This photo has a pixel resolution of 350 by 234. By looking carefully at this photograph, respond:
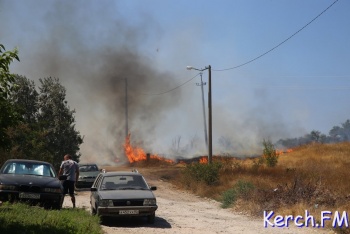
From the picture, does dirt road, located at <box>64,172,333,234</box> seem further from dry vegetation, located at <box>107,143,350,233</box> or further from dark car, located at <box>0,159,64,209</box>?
dark car, located at <box>0,159,64,209</box>

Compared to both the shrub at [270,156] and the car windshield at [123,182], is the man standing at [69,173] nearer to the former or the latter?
the car windshield at [123,182]

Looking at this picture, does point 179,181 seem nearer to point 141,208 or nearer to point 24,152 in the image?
point 24,152

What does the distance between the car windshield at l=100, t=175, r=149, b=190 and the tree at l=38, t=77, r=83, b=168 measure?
1713cm

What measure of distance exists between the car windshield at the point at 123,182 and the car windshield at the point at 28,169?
5.99ft

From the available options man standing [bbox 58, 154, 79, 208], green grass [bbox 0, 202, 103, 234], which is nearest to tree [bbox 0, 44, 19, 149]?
green grass [bbox 0, 202, 103, 234]

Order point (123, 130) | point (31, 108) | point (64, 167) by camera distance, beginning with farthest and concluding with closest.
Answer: point (123, 130)
point (31, 108)
point (64, 167)

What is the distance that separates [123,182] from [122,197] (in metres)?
1.21

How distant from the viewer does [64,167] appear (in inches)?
589

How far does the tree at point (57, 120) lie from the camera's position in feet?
99.4

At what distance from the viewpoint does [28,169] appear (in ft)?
45.6

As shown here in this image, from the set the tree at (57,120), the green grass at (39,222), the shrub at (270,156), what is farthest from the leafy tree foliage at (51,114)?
the green grass at (39,222)

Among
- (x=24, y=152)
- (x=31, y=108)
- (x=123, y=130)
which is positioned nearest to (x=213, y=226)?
(x=24, y=152)

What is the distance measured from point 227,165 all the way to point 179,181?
305 centimetres

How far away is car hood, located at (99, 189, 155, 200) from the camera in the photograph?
12.4 metres
